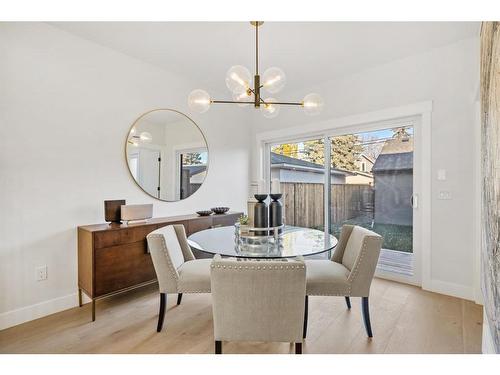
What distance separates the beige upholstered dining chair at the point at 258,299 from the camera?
1.32 m

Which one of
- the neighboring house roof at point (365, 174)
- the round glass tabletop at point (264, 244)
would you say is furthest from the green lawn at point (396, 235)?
the round glass tabletop at point (264, 244)

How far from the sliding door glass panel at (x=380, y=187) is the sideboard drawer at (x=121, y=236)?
247 cm

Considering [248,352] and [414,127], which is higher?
[414,127]

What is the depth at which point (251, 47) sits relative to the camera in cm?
271

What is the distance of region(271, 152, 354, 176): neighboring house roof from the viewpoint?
3676mm

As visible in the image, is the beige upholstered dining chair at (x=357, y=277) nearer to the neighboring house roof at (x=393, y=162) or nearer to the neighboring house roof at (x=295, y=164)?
the neighboring house roof at (x=393, y=162)

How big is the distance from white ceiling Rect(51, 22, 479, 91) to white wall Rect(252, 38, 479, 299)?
0.55ft

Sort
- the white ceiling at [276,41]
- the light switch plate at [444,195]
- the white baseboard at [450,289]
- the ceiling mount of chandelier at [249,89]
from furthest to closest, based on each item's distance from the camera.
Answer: the light switch plate at [444,195], the white baseboard at [450,289], the white ceiling at [276,41], the ceiling mount of chandelier at [249,89]

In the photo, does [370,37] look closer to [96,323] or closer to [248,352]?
[248,352]

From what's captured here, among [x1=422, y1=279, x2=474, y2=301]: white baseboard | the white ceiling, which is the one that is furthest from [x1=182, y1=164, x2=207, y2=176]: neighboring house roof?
[x1=422, y1=279, x2=474, y2=301]: white baseboard

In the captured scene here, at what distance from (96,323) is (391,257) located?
3196mm

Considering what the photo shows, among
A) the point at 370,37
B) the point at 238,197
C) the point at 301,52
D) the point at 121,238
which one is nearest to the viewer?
the point at 121,238

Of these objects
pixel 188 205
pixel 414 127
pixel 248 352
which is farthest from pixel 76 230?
pixel 414 127

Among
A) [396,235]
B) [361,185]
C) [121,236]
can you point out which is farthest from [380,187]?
[121,236]
